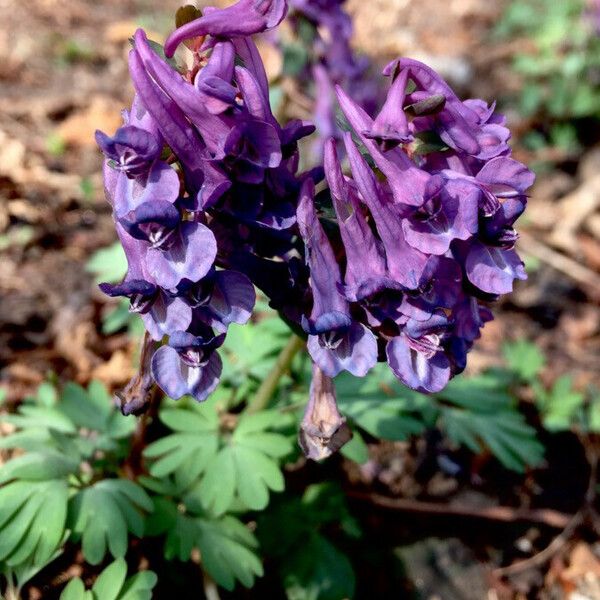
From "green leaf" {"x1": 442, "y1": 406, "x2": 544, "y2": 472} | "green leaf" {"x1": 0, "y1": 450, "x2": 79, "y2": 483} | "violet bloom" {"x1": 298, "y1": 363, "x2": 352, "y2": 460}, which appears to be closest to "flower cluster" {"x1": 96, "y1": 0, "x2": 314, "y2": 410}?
"violet bloom" {"x1": 298, "y1": 363, "x2": 352, "y2": 460}

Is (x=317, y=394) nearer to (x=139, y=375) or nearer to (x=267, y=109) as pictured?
(x=139, y=375)

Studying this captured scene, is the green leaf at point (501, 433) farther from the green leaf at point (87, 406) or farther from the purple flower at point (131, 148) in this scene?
the purple flower at point (131, 148)

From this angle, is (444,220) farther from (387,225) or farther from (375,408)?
(375,408)

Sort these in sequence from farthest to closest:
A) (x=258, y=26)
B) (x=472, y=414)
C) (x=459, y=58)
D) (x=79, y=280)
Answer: (x=459, y=58) < (x=79, y=280) < (x=472, y=414) < (x=258, y=26)

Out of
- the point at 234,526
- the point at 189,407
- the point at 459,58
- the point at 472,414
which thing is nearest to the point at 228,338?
the point at 189,407

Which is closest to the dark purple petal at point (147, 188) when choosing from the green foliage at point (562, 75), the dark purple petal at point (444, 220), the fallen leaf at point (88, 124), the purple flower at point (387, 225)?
the purple flower at point (387, 225)

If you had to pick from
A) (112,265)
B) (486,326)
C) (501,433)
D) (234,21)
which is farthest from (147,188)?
(486,326)

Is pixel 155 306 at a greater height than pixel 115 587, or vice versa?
pixel 155 306
